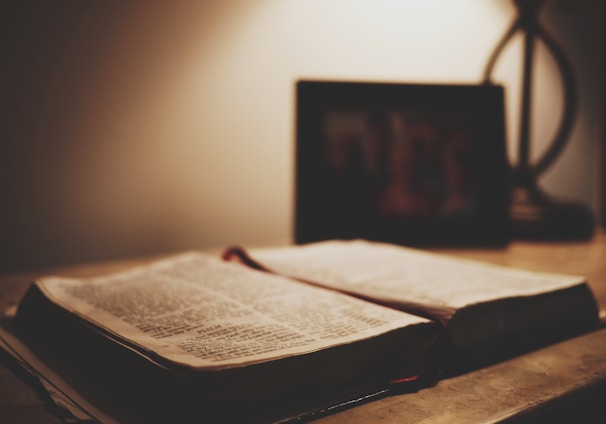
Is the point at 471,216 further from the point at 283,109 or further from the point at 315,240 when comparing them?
the point at 283,109

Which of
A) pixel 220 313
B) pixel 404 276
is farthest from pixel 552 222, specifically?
pixel 220 313

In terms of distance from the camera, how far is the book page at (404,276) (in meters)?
0.50

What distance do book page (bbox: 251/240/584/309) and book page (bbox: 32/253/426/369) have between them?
0.05 meters

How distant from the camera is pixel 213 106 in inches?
38.5

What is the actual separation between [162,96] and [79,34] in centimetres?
15

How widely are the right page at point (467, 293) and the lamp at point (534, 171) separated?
18.1 inches

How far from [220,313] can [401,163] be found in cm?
62

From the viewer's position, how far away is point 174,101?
0.94 m

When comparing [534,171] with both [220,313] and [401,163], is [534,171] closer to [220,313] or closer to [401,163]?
[401,163]

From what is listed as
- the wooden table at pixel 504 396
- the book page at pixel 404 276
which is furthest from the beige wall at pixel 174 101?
the wooden table at pixel 504 396

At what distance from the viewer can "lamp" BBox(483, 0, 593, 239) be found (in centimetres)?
106

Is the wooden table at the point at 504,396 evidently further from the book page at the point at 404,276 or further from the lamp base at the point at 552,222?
the lamp base at the point at 552,222

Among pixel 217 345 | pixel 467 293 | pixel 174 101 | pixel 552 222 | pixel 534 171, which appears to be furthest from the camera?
pixel 534 171

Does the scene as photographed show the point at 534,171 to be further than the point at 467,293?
Yes
